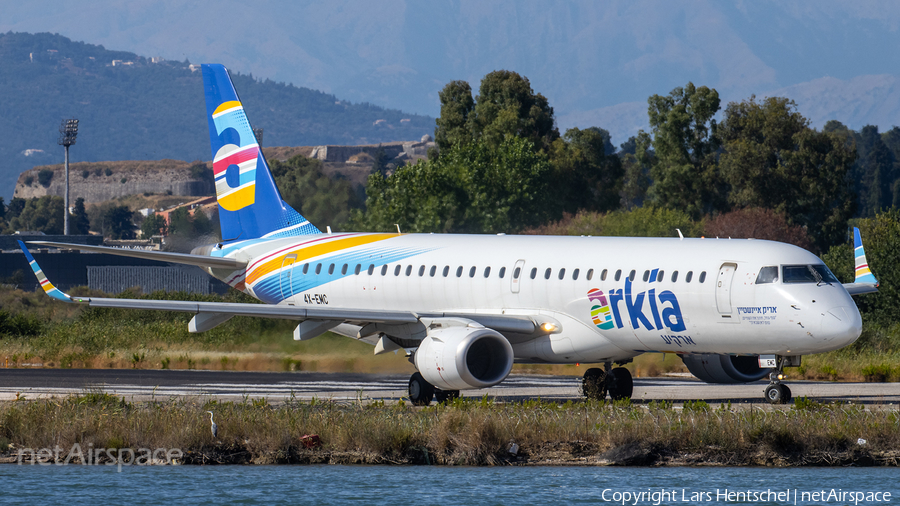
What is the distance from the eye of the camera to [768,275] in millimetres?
25906

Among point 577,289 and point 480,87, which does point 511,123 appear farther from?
point 577,289

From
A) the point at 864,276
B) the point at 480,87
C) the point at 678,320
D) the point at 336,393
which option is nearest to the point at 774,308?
the point at 678,320

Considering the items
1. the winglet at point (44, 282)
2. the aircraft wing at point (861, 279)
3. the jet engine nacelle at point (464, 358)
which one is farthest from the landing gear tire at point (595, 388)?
the winglet at point (44, 282)

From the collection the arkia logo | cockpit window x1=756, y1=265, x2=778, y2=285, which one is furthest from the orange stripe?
cockpit window x1=756, y1=265, x2=778, y2=285

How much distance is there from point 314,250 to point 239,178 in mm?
5087

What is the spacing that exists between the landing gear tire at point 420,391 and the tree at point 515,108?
254 ft

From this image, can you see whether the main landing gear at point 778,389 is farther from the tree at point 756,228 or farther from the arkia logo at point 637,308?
the tree at point 756,228

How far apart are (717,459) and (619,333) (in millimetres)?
6522

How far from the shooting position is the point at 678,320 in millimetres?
26406

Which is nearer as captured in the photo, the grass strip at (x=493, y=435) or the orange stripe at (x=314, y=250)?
the grass strip at (x=493, y=435)

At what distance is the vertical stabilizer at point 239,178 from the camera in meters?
36.8

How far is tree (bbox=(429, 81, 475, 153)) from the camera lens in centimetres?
10850

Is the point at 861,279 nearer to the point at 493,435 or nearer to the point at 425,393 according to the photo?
the point at 425,393

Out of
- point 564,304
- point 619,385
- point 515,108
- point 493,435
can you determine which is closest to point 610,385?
point 619,385
